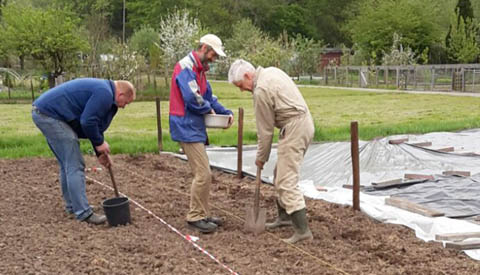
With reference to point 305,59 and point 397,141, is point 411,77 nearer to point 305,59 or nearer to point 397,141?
point 305,59

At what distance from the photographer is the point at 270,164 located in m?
8.84

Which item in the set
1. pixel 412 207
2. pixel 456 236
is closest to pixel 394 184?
pixel 412 207

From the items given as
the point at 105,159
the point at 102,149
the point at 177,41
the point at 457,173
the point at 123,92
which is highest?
the point at 177,41

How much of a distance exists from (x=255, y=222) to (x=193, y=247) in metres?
0.73

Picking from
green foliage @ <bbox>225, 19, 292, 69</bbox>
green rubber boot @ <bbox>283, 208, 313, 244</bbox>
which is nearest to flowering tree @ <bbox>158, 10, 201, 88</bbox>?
green foliage @ <bbox>225, 19, 292, 69</bbox>

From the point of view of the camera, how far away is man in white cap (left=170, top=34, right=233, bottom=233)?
204 inches

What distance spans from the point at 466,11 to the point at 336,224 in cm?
3773

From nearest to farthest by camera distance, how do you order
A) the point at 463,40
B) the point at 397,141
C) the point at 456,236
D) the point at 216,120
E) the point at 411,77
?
the point at 456,236 → the point at 216,120 → the point at 397,141 → the point at 411,77 → the point at 463,40

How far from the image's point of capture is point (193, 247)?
488cm

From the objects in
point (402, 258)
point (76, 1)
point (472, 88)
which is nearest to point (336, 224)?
point (402, 258)

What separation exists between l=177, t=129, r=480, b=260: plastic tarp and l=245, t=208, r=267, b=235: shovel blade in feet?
4.05

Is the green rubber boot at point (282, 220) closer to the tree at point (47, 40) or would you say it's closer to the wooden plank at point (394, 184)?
the wooden plank at point (394, 184)

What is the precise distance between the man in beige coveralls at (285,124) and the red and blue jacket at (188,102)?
0.37 metres

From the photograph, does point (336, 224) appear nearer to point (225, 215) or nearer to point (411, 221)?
point (411, 221)
